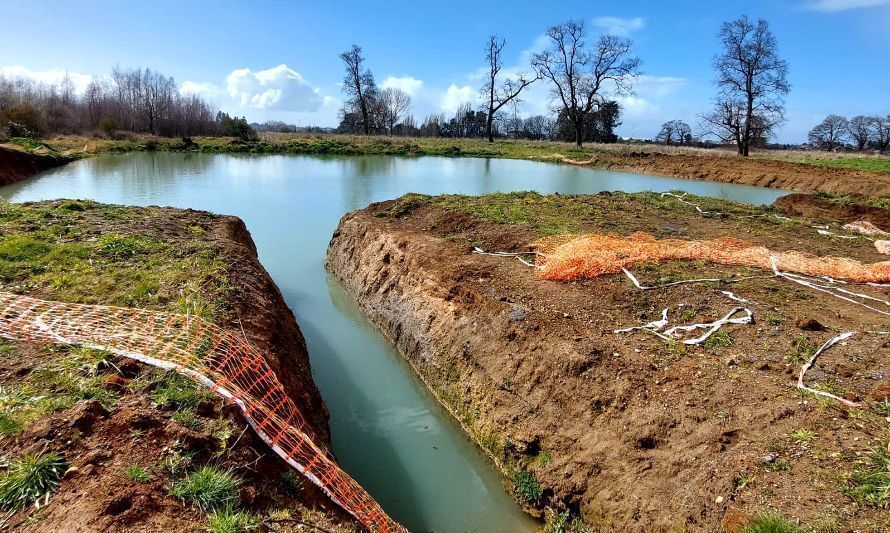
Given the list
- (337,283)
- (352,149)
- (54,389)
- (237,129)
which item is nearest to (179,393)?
(54,389)

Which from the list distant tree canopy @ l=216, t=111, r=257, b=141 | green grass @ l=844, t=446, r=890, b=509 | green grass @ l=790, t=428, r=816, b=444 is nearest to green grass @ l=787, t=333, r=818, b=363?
green grass @ l=790, t=428, r=816, b=444

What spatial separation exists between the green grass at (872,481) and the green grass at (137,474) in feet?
15.4

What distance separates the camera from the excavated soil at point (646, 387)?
359cm

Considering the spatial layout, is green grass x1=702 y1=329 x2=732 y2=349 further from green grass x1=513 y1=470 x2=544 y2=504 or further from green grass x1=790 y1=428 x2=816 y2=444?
green grass x1=513 y1=470 x2=544 y2=504

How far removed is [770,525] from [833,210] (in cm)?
1590

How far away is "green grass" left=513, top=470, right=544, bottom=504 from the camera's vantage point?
4.58 meters

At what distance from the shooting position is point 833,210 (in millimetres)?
14875

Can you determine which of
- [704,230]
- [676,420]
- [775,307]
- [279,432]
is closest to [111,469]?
[279,432]

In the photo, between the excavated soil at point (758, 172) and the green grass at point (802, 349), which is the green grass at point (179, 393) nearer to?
the green grass at point (802, 349)

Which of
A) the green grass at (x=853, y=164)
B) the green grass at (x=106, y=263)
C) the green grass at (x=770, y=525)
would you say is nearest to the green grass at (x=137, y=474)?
the green grass at (x=106, y=263)

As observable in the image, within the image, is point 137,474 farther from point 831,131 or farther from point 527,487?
point 831,131

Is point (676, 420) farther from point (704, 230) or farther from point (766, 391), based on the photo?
point (704, 230)

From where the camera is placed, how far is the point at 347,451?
533 centimetres

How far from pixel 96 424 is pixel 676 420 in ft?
15.5
